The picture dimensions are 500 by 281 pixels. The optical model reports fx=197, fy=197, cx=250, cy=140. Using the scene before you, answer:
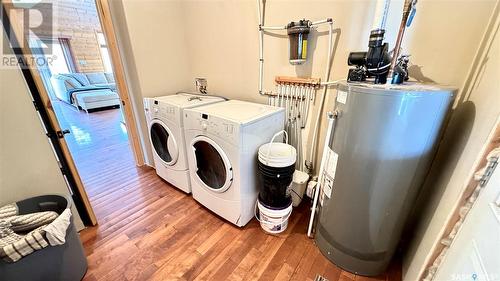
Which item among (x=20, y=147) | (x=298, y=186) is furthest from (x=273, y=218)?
(x=20, y=147)

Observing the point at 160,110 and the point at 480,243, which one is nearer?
the point at 480,243

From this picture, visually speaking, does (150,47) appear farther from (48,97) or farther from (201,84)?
(48,97)

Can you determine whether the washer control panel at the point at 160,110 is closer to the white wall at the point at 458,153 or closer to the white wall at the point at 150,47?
the white wall at the point at 150,47

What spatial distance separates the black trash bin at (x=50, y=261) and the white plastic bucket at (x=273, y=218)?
119cm

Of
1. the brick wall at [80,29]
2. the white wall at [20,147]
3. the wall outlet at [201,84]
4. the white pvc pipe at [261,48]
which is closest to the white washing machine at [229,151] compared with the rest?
the white pvc pipe at [261,48]

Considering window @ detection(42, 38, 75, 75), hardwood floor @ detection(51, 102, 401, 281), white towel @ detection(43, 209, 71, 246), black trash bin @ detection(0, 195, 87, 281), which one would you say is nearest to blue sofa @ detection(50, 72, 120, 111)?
window @ detection(42, 38, 75, 75)

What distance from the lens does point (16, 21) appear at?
1097mm

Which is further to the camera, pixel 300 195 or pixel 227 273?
pixel 300 195

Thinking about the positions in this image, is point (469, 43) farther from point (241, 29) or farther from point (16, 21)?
point (16, 21)

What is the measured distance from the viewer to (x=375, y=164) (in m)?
0.96

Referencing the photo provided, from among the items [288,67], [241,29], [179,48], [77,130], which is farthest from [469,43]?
[77,130]

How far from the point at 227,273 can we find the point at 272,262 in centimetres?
31

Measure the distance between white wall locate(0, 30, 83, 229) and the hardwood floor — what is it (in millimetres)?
564

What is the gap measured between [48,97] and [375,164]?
1.99 m
